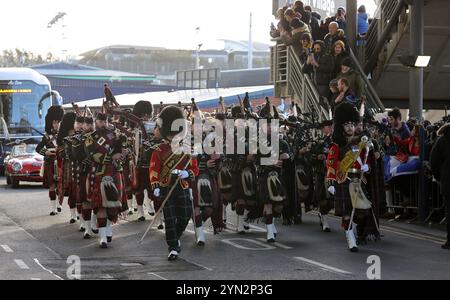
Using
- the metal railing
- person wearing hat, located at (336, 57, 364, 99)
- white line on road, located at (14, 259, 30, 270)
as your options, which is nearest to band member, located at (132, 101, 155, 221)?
person wearing hat, located at (336, 57, 364, 99)

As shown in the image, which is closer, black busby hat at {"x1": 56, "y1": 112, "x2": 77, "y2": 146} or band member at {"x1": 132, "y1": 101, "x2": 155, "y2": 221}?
band member at {"x1": 132, "y1": 101, "x2": 155, "y2": 221}

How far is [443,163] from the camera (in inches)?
495

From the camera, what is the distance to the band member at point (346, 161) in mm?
12445

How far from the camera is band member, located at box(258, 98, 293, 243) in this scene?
1330 centimetres

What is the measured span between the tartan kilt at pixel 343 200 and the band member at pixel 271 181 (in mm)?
1070

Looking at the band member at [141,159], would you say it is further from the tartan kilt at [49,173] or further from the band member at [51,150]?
the tartan kilt at [49,173]

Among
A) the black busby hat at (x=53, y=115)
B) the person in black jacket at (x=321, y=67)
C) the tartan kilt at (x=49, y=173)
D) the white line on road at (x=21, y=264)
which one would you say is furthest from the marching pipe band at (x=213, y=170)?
the person in black jacket at (x=321, y=67)

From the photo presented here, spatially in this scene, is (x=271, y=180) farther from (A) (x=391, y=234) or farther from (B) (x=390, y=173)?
(B) (x=390, y=173)

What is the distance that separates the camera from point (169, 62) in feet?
429

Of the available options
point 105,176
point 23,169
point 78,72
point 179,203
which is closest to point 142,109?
point 105,176

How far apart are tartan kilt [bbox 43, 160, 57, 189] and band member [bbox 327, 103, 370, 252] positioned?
6.87 meters

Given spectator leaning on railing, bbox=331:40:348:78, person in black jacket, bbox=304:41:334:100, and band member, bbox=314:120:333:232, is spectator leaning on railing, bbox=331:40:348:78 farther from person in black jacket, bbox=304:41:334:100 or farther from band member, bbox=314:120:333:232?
band member, bbox=314:120:333:232

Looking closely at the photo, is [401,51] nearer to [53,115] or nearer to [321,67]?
[321,67]

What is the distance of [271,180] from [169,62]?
388 feet
